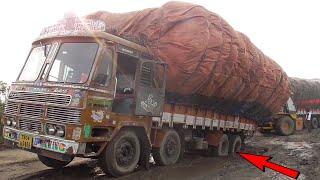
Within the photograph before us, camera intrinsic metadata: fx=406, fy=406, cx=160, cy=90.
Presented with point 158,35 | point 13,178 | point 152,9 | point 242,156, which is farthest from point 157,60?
point 242,156

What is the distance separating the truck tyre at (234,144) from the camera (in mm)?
13242

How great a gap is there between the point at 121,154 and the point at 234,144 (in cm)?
642

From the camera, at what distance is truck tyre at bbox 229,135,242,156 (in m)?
13.2

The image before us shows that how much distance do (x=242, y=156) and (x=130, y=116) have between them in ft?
19.9

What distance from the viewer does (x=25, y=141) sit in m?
7.37

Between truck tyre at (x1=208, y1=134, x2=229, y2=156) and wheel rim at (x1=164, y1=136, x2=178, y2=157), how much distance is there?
274 centimetres

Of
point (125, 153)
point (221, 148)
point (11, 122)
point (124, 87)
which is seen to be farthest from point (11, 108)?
point (221, 148)

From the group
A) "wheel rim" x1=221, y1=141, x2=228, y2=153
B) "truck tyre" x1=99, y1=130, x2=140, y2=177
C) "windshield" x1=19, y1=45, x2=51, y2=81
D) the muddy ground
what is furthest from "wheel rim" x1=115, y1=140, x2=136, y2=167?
"wheel rim" x1=221, y1=141, x2=228, y2=153

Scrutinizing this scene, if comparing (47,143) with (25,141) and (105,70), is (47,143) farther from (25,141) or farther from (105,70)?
(105,70)

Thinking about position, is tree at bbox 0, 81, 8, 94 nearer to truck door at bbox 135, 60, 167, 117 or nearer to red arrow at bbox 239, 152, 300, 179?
truck door at bbox 135, 60, 167, 117

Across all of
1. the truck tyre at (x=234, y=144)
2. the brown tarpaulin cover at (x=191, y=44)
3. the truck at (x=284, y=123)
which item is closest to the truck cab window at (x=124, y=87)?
the brown tarpaulin cover at (x=191, y=44)

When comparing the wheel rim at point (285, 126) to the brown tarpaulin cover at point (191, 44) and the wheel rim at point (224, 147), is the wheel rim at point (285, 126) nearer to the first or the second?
the wheel rim at point (224, 147)

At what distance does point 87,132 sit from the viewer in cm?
692

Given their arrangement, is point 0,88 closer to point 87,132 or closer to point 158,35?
point 158,35
